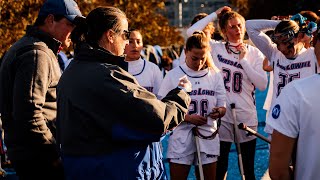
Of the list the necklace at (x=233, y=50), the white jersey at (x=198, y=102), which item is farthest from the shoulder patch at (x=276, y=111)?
the necklace at (x=233, y=50)

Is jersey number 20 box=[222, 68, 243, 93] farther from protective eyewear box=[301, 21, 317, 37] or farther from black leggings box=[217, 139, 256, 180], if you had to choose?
protective eyewear box=[301, 21, 317, 37]

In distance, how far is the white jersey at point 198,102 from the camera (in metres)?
6.03

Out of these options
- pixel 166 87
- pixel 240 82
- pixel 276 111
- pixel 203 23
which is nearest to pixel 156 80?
pixel 166 87

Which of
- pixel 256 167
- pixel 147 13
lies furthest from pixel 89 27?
pixel 147 13

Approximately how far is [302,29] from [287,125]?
3096 mm

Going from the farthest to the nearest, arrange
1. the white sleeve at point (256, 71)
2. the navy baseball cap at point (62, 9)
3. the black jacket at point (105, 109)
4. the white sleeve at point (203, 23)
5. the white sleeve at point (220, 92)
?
the white sleeve at point (203, 23) < the white sleeve at point (256, 71) < the white sleeve at point (220, 92) < the navy baseball cap at point (62, 9) < the black jacket at point (105, 109)

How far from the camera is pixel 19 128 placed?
4.05 metres

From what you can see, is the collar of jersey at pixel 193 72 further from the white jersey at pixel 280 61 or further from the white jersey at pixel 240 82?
the white jersey at pixel 280 61

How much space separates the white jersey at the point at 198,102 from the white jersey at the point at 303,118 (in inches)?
119

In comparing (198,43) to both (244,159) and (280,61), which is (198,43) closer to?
(280,61)

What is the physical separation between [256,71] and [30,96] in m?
3.34

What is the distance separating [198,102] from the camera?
610 cm

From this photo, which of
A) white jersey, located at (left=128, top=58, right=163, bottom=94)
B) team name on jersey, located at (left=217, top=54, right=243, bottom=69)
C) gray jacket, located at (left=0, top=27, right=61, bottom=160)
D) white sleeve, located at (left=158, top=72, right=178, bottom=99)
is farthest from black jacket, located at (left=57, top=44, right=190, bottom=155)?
team name on jersey, located at (left=217, top=54, right=243, bottom=69)

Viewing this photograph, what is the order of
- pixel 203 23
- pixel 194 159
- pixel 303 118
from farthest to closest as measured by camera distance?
pixel 203 23 < pixel 194 159 < pixel 303 118
